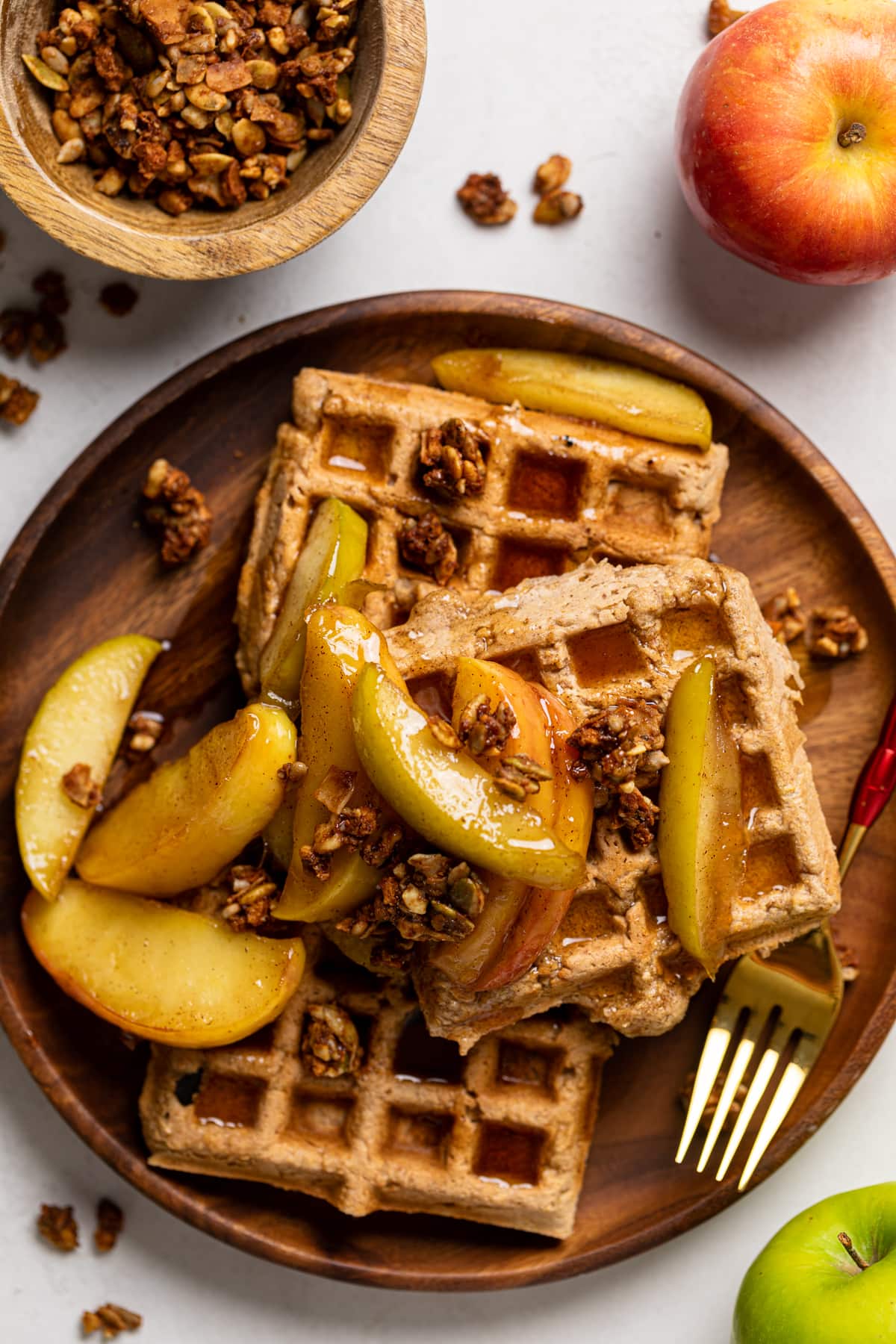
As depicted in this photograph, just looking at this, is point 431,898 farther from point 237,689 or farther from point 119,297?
point 119,297

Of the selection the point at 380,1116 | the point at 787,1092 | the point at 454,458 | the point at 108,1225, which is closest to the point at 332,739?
the point at 454,458

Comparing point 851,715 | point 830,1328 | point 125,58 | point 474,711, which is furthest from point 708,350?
point 830,1328

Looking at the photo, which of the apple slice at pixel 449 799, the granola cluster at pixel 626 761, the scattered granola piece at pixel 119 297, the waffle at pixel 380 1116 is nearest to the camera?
the apple slice at pixel 449 799

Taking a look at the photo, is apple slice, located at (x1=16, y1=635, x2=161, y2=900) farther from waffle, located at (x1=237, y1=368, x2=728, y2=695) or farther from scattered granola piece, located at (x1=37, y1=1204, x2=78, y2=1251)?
scattered granola piece, located at (x1=37, y1=1204, x2=78, y2=1251)

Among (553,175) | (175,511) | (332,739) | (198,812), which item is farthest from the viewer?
(553,175)

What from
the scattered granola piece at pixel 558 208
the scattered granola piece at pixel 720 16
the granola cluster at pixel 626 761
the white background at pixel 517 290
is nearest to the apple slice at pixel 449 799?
the granola cluster at pixel 626 761

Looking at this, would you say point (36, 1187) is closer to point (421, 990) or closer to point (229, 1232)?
point (229, 1232)

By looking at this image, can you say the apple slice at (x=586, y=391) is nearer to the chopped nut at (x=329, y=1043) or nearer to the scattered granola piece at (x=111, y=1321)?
the chopped nut at (x=329, y=1043)
